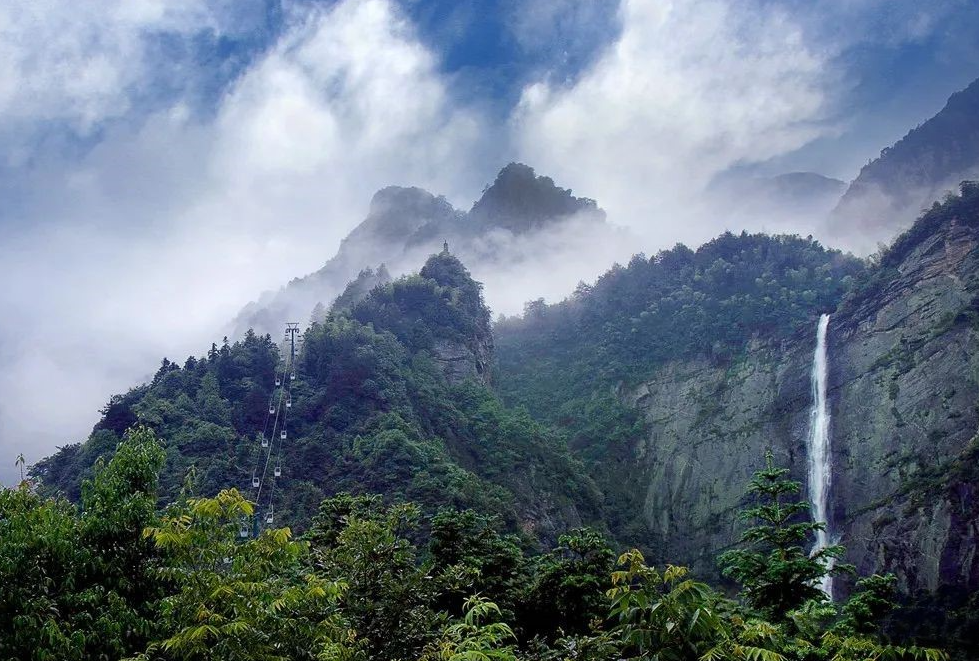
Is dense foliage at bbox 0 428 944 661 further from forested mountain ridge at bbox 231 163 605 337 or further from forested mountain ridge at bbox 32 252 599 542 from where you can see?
forested mountain ridge at bbox 231 163 605 337

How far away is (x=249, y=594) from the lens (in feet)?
20.4

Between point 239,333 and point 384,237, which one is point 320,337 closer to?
point 239,333

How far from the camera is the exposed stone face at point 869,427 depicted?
36125mm

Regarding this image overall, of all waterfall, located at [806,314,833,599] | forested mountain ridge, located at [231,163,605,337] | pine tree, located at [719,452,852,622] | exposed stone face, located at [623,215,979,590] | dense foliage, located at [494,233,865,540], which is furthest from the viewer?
forested mountain ridge, located at [231,163,605,337]

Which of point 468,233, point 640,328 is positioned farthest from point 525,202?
point 640,328

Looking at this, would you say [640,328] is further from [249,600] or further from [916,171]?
[249,600]

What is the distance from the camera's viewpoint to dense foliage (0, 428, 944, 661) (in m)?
5.18

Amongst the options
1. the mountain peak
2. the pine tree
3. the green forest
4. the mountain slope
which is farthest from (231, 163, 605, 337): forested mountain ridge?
the pine tree

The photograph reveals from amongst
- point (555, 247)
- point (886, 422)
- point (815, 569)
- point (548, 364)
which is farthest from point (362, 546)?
point (555, 247)

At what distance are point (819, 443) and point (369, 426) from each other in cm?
3268

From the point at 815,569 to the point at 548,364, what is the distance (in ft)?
194

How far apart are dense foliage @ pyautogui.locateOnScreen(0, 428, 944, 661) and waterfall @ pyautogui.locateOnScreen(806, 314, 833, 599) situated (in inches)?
1626

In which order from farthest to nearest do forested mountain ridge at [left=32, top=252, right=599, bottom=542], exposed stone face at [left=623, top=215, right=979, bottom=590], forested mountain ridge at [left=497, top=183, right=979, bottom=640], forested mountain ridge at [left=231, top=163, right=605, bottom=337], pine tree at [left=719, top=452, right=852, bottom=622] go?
forested mountain ridge at [left=231, top=163, right=605, bottom=337]
forested mountain ridge at [left=497, top=183, right=979, bottom=640]
forested mountain ridge at [left=32, top=252, right=599, bottom=542]
exposed stone face at [left=623, top=215, right=979, bottom=590]
pine tree at [left=719, top=452, right=852, bottom=622]

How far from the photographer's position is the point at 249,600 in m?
6.27
